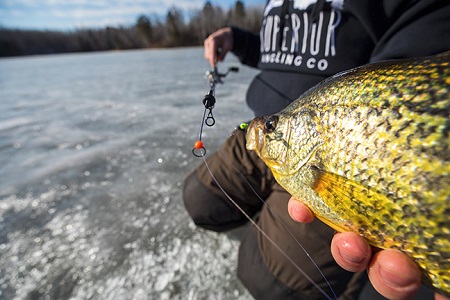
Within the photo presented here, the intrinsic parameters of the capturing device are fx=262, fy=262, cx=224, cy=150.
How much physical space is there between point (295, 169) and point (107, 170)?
2724 millimetres

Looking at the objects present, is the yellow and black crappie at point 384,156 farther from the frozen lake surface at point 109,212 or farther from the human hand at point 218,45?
the human hand at point 218,45

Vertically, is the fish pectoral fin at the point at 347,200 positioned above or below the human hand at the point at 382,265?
above

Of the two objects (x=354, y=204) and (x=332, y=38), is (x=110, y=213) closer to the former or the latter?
(x=354, y=204)

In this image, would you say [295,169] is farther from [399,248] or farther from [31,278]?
[31,278]

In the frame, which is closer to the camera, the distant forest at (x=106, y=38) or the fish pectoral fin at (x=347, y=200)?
the fish pectoral fin at (x=347, y=200)

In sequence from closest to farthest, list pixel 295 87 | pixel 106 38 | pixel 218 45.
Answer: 1. pixel 295 87
2. pixel 218 45
3. pixel 106 38

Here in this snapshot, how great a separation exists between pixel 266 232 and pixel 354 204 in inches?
42.2

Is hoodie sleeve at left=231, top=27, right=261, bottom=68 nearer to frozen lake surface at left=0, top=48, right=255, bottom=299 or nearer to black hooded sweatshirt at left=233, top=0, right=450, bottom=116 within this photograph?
black hooded sweatshirt at left=233, top=0, right=450, bottom=116

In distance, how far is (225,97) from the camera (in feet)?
17.1

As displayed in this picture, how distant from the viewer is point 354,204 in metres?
0.80

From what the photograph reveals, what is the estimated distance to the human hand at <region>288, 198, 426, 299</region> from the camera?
76cm

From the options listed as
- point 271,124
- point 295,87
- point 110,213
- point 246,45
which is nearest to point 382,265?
point 271,124

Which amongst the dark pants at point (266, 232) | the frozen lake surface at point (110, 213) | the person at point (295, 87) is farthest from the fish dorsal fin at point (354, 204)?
the frozen lake surface at point (110, 213)

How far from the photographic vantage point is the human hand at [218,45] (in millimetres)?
2390
